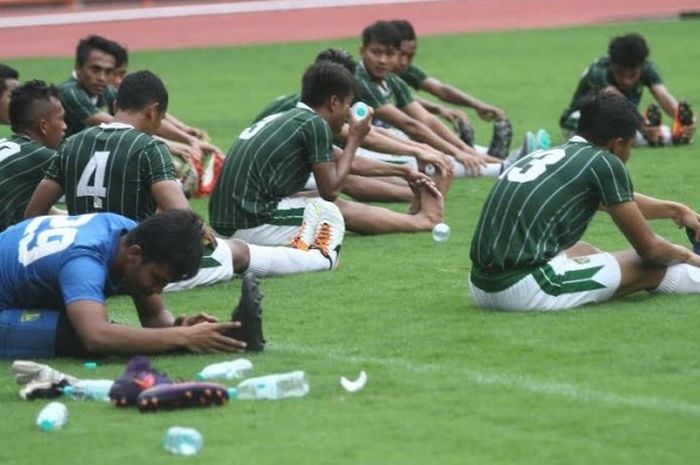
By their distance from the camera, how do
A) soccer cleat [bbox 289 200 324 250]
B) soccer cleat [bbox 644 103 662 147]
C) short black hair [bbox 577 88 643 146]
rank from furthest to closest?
1. soccer cleat [bbox 644 103 662 147]
2. soccer cleat [bbox 289 200 324 250]
3. short black hair [bbox 577 88 643 146]

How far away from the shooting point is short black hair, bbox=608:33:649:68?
16.2 meters

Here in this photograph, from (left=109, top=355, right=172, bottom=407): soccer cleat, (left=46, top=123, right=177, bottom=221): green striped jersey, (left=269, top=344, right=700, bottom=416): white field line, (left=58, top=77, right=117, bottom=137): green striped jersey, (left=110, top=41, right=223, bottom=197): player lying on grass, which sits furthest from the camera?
(left=110, top=41, right=223, bottom=197): player lying on grass

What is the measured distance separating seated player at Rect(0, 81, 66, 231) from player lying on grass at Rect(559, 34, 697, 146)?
617 cm

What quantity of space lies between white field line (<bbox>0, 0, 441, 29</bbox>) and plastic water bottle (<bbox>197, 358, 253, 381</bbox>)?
2769 centimetres

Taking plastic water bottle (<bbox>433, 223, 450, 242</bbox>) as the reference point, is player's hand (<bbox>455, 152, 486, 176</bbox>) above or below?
below

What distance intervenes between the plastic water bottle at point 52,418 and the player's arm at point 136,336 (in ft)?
2.36

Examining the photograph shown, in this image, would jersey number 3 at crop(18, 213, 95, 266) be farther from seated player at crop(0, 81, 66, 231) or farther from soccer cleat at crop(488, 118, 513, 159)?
soccer cleat at crop(488, 118, 513, 159)

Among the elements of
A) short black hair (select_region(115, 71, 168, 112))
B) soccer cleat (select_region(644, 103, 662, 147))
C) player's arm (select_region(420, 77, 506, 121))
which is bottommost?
soccer cleat (select_region(644, 103, 662, 147))

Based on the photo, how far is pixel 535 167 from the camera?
9.57 metres

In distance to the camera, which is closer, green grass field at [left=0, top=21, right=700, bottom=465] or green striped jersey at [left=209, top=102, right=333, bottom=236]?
green grass field at [left=0, top=21, right=700, bottom=465]

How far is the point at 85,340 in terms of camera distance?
828 cm

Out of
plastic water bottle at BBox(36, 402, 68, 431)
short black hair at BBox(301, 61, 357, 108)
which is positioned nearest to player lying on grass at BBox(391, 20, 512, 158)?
short black hair at BBox(301, 61, 357, 108)

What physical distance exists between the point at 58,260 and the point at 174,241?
64cm

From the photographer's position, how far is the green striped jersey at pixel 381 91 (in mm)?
14820
